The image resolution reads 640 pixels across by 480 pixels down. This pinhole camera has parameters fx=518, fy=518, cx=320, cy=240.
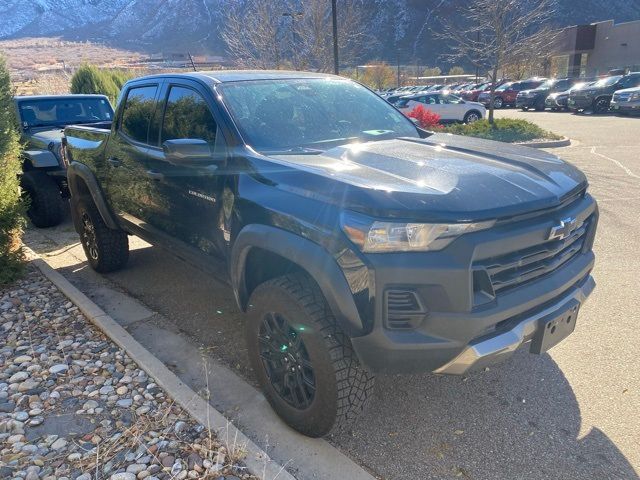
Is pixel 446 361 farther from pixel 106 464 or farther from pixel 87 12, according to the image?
pixel 87 12

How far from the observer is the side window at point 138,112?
4059 mm

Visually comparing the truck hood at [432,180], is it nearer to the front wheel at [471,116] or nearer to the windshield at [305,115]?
the windshield at [305,115]

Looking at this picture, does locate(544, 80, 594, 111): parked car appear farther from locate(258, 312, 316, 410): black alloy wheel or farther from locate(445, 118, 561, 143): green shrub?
locate(258, 312, 316, 410): black alloy wheel

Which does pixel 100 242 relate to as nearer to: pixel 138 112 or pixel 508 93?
pixel 138 112

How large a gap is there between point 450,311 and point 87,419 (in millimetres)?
2042

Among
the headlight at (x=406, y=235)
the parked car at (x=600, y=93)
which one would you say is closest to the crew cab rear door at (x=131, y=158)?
the headlight at (x=406, y=235)

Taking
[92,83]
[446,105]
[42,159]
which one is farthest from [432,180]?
[446,105]

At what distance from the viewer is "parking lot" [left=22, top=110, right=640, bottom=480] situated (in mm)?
2559

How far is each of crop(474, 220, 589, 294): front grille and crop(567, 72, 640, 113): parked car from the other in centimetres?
2326

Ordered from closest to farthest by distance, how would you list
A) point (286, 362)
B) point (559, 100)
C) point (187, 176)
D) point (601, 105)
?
1. point (286, 362)
2. point (187, 176)
3. point (601, 105)
4. point (559, 100)

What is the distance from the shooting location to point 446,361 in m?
2.29

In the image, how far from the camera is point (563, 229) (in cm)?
255

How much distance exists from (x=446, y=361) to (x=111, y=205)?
3.47 m

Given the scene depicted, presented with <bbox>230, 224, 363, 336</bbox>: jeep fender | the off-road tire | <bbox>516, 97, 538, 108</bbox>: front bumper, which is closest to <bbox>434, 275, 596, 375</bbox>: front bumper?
<bbox>230, 224, 363, 336</bbox>: jeep fender
